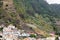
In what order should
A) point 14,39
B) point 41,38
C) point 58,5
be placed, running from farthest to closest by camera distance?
1. point 58,5
2. point 41,38
3. point 14,39

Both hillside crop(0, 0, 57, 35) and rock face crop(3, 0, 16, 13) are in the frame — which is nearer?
hillside crop(0, 0, 57, 35)

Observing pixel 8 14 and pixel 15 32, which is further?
pixel 8 14

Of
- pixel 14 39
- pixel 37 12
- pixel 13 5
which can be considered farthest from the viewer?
pixel 37 12

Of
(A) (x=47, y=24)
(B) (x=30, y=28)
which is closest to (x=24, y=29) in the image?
(B) (x=30, y=28)

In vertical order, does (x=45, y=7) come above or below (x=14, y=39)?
above

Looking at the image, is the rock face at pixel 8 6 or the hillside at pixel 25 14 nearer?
the hillside at pixel 25 14

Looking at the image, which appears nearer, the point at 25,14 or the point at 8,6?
the point at 8,6

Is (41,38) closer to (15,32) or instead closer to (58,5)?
(15,32)

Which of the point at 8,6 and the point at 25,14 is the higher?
the point at 8,6
